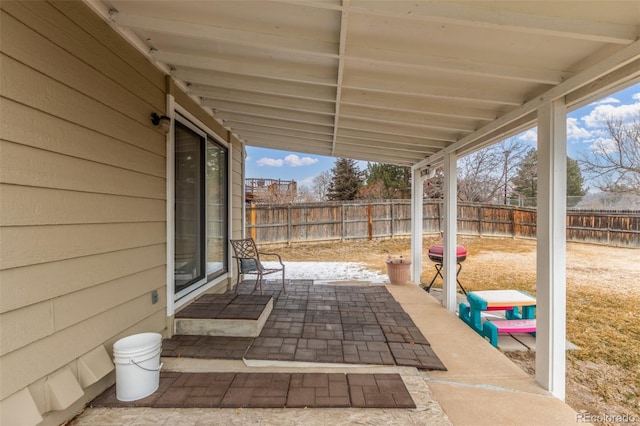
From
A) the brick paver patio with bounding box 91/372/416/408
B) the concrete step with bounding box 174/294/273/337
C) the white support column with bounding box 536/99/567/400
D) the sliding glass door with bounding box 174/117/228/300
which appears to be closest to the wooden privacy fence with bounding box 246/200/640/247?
the sliding glass door with bounding box 174/117/228/300

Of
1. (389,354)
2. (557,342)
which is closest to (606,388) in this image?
(557,342)

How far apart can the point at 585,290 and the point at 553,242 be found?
4.49 m

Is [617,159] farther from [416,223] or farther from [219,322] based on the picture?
[219,322]

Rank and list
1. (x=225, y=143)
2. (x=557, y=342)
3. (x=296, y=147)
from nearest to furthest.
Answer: (x=557, y=342)
(x=225, y=143)
(x=296, y=147)

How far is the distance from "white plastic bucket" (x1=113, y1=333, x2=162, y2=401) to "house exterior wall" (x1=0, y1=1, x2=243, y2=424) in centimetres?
18

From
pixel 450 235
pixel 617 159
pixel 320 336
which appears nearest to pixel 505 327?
pixel 450 235

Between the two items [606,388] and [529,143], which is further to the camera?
[529,143]

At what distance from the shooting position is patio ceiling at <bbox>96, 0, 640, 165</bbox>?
1.55 metres

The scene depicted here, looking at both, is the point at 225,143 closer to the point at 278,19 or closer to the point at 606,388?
the point at 278,19

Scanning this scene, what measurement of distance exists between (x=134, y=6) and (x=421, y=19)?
1.73 metres

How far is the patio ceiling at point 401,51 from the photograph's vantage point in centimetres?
155

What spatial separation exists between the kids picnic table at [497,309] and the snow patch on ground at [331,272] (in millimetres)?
2037

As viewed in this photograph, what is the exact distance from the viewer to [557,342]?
214cm

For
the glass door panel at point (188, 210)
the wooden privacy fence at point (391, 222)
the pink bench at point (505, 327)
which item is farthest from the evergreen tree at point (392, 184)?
the glass door panel at point (188, 210)
